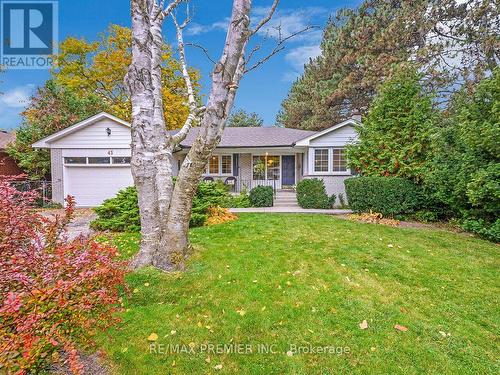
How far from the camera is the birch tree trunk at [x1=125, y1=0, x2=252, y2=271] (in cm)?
418

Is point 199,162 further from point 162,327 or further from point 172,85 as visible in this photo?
point 172,85

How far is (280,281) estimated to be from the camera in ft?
13.2

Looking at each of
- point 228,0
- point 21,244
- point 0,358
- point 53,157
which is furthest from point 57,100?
point 0,358

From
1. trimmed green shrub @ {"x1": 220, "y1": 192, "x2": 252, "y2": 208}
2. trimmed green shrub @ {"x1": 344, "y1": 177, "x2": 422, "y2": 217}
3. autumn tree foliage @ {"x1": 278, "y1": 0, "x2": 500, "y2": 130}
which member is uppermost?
autumn tree foliage @ {"x1": 278, "y1": 0, "x2": 500, "y2": 130}

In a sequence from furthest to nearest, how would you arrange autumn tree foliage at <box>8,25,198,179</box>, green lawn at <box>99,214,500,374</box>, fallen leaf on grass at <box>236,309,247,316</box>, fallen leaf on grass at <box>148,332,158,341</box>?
autumn tree foliage at <box>8,25,198,179</box> → fallen leaf on grass at <box>236,309,247,316</box> → fallen leaf on grass at <box>148,332,158,341</box> → green lawn at <box>99,214,500,374</box>

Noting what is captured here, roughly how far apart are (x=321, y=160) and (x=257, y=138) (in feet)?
15.5

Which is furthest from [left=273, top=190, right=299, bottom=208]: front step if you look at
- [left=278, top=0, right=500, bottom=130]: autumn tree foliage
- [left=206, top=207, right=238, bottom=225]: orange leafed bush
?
[left=278, top=0, right=500, bottom=130]: autumn tree foliage

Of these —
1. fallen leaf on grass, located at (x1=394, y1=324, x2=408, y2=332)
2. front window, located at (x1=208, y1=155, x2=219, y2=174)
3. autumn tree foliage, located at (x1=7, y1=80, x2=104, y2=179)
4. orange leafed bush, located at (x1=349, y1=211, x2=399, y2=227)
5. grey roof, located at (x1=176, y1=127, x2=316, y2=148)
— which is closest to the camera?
fallen leaf on grass, located at (x1=394, y1=324, x2=408, y2=332)

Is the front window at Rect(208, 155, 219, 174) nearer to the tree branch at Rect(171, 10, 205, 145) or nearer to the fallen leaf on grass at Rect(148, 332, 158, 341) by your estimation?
the tree branch at Rect(171, 10, 205, 145)

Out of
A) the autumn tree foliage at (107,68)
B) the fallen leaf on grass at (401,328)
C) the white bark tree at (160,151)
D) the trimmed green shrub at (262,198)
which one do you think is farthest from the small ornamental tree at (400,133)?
the autumn tree foliage at (107,68)

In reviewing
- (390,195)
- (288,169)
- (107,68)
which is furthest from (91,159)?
(390,195)

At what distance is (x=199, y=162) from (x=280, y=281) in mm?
2331

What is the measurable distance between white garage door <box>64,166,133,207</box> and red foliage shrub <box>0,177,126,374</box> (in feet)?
36.6

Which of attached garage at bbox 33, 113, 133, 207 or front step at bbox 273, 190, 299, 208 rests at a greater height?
attached garage at bbox 33, 113, 133, 207
